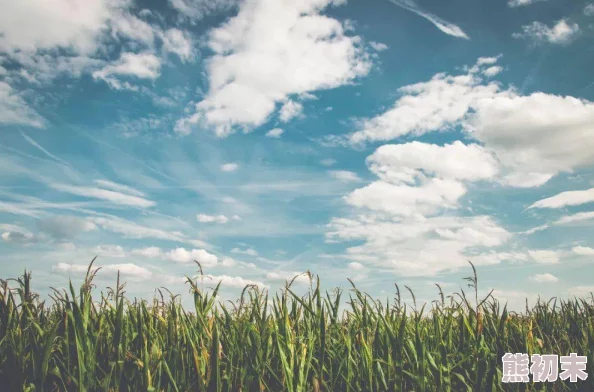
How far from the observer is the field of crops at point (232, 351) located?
153 inches

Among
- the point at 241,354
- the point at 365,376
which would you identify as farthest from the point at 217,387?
the point at 365,376

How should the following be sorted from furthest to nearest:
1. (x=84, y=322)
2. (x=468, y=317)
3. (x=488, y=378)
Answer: (x=468, y=317)
(x=488, y=378)
(x=84, y=322)

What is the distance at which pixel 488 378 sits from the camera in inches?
181

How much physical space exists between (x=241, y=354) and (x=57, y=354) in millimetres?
1619

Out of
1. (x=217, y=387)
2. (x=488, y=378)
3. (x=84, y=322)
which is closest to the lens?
(x=217, y=387)

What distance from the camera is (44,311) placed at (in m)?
5.12

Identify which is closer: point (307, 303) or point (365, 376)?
point (365, 376)

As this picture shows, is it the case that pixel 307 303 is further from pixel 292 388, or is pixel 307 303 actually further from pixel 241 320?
pixel 292 388

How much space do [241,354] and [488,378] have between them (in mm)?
2363

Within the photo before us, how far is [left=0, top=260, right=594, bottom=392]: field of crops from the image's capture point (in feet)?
12.7

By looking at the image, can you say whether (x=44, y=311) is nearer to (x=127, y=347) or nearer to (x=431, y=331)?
(x=127, y=347)

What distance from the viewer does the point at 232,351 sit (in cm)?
418

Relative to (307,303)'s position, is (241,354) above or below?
below

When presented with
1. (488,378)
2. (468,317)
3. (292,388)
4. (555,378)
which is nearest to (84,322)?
(292,388)
